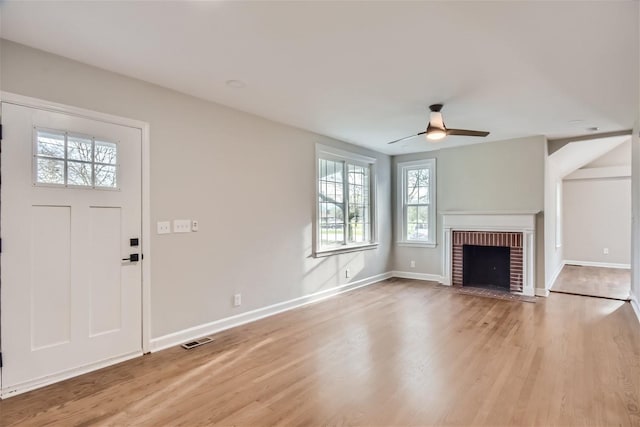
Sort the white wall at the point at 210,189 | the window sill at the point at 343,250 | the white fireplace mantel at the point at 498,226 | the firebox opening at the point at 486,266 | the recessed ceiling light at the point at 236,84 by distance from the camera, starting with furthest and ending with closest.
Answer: the firebox opening at the point at 486,266 → the white fireplace mantel at the point at 498,226 → the window sill at the point at 343,250 → the recessed ceiling light at the point at 236,84 → the white wall at the point at 210,189

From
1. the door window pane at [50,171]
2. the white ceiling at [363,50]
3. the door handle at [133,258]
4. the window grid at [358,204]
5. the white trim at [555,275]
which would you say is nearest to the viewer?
the white ceiling at [363,50]

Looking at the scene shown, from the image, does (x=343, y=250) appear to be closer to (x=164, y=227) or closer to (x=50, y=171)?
(x=164, y=227)

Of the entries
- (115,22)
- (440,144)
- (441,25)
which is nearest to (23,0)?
(115,22)

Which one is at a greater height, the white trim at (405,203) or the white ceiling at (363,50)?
the white ceiling at (363,50)

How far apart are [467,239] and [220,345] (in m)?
4.59

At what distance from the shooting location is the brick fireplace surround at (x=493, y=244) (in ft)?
18.6

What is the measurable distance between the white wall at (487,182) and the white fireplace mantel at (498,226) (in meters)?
0.14

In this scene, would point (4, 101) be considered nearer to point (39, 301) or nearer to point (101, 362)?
point (39, 301)

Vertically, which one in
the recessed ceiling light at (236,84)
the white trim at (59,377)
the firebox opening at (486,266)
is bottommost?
the white trim at (59,377)

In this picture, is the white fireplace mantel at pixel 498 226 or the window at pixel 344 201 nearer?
the window at pixel 344 201

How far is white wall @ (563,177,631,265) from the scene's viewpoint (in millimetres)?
7871

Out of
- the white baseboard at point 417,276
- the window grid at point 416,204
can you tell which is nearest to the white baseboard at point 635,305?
the white baseboard at point 417,276

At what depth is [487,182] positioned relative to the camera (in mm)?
6031

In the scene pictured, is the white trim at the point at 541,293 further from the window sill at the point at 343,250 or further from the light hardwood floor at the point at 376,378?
the window sill at the point at 343,250
